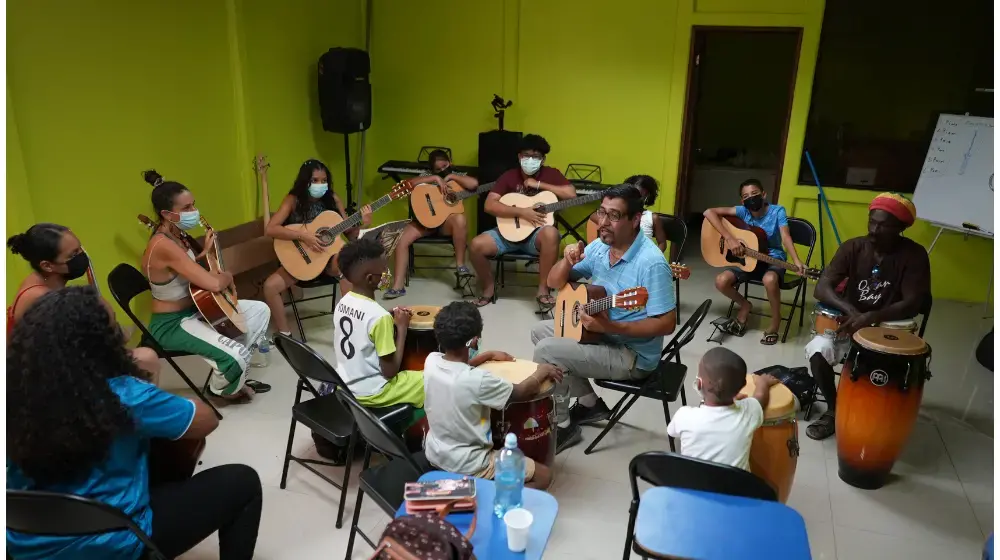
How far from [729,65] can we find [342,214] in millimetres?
5372

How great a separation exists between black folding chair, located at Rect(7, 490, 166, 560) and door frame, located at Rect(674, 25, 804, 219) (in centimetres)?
487

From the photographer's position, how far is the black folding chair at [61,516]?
171 centimetres

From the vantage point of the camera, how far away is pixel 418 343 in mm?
3133

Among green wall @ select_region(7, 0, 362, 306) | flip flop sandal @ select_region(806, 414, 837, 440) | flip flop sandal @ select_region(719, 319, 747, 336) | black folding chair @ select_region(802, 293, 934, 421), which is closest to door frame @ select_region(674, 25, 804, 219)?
flip flop sandal @ select_region(719, 319, 747, 336)

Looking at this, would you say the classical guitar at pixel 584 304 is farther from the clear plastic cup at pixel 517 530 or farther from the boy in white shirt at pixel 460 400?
the clear plastic cup at pixel 517 530

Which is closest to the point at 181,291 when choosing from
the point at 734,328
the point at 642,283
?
the point at 642,283

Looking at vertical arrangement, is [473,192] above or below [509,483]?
above

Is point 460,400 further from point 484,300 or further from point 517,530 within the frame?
point 484,300

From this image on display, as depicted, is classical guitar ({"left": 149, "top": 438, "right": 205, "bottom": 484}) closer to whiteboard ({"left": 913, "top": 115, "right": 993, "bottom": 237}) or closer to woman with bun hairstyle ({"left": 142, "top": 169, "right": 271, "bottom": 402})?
woman with bun hairstyle ({"left": 142, "top": 169, "right": 271, "bottom": 402})

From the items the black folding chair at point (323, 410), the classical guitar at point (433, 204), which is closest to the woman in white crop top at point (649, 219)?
the classical guitar at point (433, 204)

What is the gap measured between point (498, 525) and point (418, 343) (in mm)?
1353

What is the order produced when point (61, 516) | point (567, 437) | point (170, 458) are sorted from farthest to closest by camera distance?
point (567, 437)
point (170, 458)
point (61, 516)

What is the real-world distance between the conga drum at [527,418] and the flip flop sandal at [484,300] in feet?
8.29

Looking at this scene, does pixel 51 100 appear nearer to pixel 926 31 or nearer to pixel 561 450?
pixel 561 450
